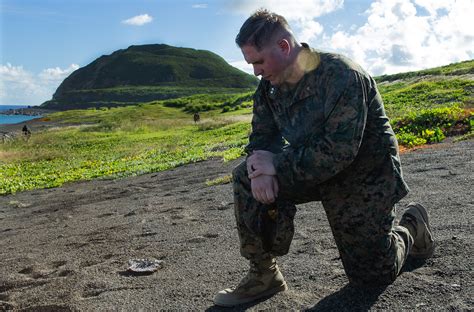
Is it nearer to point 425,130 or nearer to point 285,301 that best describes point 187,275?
point 285,301

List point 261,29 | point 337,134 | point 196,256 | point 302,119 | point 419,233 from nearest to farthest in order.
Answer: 1. point 337,134
2. point 261,29
3. point 302,119
4. point 419,233
5. point 196,256

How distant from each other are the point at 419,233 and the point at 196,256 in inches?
93.4

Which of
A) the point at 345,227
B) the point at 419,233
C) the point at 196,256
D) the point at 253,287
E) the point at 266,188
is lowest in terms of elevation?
the point at 196,256

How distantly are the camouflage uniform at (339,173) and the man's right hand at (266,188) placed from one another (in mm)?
57

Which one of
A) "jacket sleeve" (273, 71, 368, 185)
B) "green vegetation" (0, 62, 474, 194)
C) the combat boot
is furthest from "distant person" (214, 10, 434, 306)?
"green vegetation" (0, 62, 474, 194)

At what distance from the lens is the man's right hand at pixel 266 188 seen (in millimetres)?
3562

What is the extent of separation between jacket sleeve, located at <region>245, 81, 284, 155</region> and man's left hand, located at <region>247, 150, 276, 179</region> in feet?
1.58

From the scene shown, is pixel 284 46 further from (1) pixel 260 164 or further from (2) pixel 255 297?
(2) pixel 255 297

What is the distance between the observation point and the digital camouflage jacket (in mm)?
3414

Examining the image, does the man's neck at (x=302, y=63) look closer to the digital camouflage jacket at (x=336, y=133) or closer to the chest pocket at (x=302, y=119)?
the digital camouflage jacket at (x=336, y=133)

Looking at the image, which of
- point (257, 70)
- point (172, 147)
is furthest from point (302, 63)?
point (172, 147)

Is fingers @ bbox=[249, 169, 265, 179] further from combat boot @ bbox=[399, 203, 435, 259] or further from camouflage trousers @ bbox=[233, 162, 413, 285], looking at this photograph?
combat boot @ bbox=[399, 203, 435, 259]

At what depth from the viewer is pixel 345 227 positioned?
149 inches

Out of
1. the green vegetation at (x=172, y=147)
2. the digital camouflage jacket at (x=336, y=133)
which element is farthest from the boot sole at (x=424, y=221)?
the green vegetation at (x=172, y=147)
